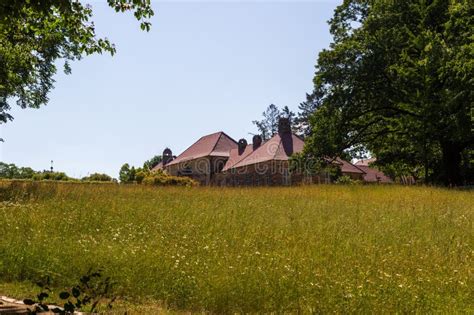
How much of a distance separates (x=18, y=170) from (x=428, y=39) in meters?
64.6

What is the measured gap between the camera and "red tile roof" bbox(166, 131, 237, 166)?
205ft

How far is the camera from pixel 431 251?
8.30 metres

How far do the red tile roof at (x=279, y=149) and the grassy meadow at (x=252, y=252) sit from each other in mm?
33104

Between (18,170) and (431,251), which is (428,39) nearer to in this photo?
(431,251)

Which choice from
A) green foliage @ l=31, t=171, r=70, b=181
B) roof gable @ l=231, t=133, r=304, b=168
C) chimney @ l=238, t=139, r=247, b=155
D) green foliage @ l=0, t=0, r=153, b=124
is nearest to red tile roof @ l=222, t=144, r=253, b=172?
chimney @ l=238, t=139, r=247, b=155

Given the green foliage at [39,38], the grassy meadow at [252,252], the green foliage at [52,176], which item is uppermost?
the green foliage at [39,38]

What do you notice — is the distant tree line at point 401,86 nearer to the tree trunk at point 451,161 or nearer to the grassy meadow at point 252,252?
the tree trunk at point 451,161

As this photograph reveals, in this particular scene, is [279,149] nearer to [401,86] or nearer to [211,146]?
[211,146]

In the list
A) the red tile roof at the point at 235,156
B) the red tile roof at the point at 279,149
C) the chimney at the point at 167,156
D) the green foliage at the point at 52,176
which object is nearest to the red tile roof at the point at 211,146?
the red tile roof at the point at 235,156

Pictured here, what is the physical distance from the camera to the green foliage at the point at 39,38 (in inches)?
211

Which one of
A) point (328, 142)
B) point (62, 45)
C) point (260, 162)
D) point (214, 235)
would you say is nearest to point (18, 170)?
point (260, 162)

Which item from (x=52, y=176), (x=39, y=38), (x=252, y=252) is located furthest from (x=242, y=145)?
(x=252, y=252)

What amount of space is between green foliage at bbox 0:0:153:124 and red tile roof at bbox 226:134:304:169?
24.7 meters

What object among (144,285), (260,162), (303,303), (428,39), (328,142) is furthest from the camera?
(260,162)
